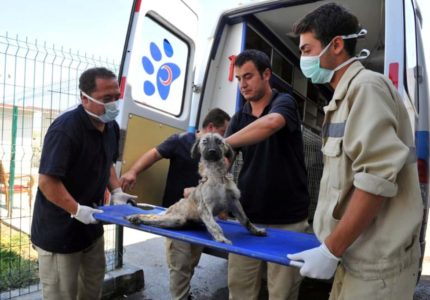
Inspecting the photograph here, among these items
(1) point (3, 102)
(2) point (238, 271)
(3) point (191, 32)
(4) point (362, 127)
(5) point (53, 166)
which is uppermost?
(3) point (191, 32)

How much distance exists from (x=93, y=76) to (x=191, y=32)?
206 cm

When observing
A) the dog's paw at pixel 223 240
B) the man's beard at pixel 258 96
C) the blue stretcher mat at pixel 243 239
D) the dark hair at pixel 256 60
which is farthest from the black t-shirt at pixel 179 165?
the dog's paw at pixel 223 240

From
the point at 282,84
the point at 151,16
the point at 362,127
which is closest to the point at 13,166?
the point at 151,16

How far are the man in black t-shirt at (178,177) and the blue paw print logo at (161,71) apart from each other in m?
0.63

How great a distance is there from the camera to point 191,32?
4.47 m

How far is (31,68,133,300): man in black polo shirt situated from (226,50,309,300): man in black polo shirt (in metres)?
1.07

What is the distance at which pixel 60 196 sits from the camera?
7.84 feet

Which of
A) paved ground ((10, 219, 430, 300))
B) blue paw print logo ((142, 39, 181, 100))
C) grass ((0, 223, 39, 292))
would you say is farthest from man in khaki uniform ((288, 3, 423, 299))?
grass ((0, 223, 39, 292))

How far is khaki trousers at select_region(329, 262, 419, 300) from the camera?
1461mm

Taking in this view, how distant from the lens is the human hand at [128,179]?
3386mm

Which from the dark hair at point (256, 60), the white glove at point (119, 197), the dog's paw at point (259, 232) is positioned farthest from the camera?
the white glove at point (119, 197)

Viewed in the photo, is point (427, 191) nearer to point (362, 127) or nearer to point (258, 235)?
point (258, 235)

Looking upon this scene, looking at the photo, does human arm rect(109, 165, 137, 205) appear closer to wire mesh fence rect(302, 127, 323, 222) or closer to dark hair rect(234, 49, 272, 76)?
dark hair rect(234, 49, 272, 76)

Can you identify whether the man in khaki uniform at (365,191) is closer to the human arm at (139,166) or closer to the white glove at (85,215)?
the white glove at (85,215)
